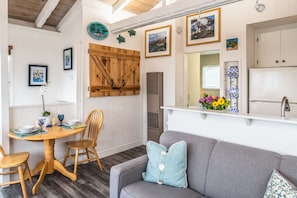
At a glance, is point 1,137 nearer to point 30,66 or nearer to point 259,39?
point 30,66

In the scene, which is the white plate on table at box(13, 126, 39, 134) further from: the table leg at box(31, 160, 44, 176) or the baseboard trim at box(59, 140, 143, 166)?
the baseboard trim at box(59, 140, 143, 166)

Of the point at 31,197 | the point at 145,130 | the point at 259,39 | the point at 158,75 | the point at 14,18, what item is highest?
the point at 14,18

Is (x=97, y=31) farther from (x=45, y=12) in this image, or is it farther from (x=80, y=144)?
(x=80, y=144)

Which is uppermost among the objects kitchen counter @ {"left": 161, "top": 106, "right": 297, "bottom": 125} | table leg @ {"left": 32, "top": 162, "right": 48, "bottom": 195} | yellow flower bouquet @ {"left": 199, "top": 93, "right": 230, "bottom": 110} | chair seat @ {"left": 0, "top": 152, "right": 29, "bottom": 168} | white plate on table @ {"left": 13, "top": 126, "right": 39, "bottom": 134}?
yellow flower bouquet @ {"left": 199, "top": 93, "right": 230, "bottom": 110}

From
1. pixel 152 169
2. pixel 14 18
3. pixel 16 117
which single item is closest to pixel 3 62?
pixel 16 117

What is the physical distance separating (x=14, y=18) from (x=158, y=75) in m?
2.95

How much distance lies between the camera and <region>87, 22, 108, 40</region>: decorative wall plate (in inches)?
149

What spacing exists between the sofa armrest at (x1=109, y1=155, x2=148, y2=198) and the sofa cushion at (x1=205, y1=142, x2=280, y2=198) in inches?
26.4

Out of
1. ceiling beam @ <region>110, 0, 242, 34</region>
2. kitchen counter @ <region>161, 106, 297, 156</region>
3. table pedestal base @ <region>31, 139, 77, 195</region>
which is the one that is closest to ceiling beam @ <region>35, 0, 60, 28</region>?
ceiling beam @ <region>110, 0, 242, 34</region>

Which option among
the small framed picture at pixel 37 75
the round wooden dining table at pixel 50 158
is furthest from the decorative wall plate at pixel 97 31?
the round wooden dining table at pixel 50 158

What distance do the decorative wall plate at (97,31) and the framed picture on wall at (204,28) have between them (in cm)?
171

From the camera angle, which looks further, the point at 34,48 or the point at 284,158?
the point at 34,48

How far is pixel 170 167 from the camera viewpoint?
6.53ft

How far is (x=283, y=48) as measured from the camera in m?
3.64
